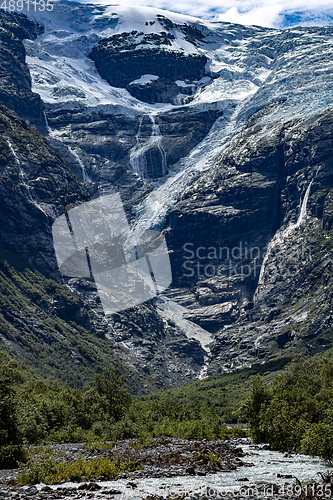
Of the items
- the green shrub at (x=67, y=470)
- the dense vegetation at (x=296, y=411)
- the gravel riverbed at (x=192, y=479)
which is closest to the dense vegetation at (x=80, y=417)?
the green shrub at (x=67, y=470)

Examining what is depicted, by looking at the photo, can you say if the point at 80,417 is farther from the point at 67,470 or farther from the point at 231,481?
the point at 231,481

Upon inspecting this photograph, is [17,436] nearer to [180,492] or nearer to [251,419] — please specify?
[180,492]

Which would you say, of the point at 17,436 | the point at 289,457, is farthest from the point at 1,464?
the point at 289,457

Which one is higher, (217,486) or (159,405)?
(217,486)

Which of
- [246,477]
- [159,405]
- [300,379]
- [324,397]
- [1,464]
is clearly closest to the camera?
[246,477]

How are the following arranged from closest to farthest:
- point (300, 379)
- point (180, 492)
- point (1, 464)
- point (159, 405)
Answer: point (180, 492) → point (1, 464) → point (300, 379) → point (159, 405)

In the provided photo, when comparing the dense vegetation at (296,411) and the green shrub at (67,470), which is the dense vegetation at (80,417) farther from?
the dense vegetation at (296,411)

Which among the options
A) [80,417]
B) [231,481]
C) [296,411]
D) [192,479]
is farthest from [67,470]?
[80,417]
